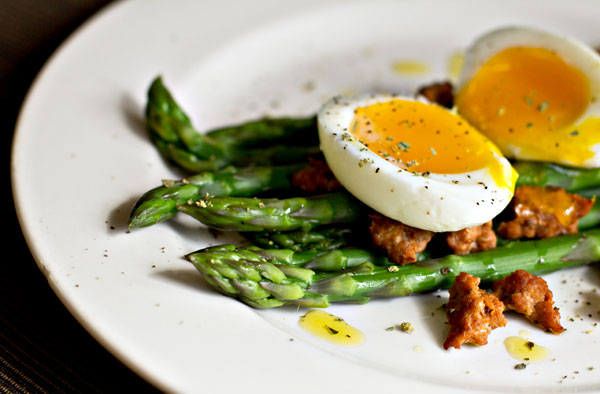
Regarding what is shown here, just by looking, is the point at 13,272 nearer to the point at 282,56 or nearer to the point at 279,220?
the point at 279,220

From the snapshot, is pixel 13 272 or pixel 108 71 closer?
pixel 13 272

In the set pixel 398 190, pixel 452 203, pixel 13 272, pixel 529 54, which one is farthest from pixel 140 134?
pixel 529 54

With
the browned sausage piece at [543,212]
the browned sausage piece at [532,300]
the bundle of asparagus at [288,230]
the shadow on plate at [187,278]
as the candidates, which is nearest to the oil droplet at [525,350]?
the browned sausage piece at [532,300]

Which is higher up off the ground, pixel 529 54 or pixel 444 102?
pixel 529 54

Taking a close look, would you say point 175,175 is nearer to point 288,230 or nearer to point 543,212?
point 288,230

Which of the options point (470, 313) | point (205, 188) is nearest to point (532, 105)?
point (470, 313)

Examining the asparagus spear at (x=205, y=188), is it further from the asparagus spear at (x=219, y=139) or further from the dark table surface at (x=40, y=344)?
the dark table surface at (x=40, y=344)
